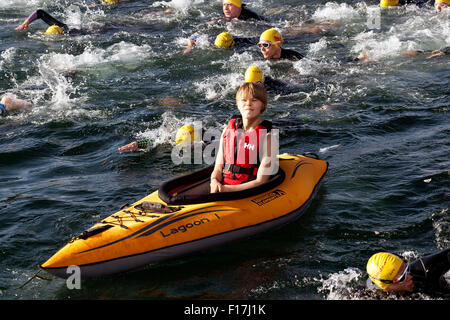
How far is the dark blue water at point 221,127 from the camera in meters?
6.15

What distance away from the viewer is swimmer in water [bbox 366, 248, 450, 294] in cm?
533

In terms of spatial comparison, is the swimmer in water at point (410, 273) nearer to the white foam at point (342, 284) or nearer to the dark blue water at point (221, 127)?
the white foam at point (342, 284)

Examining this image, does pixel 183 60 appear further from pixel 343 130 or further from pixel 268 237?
pixel 268 237

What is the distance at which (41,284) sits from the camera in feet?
19.6

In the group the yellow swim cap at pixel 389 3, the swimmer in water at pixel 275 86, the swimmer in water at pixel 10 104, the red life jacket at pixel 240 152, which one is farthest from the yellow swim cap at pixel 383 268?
the yellow swim cap at pixel 389 3

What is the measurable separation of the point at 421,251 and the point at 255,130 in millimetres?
2237

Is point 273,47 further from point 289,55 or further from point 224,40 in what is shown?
point 224,40

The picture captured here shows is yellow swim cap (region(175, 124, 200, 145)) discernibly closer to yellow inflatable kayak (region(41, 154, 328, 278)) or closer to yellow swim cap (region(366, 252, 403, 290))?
yellow inflatable kayak (region(41, 154, 328, 278))

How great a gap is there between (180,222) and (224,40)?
8508mm

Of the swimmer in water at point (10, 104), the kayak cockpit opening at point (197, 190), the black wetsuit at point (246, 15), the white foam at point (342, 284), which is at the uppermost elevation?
the black wetsuit at point (246, 15)

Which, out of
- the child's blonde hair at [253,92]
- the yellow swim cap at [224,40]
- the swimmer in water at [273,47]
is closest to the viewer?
the child's blonde hair at [253,92]

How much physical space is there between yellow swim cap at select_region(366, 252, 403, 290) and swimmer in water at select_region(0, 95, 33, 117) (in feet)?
25.5

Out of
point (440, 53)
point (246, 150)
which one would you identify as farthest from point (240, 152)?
point (440, 53)

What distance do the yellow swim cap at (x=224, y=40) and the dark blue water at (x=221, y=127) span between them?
0.60ft
